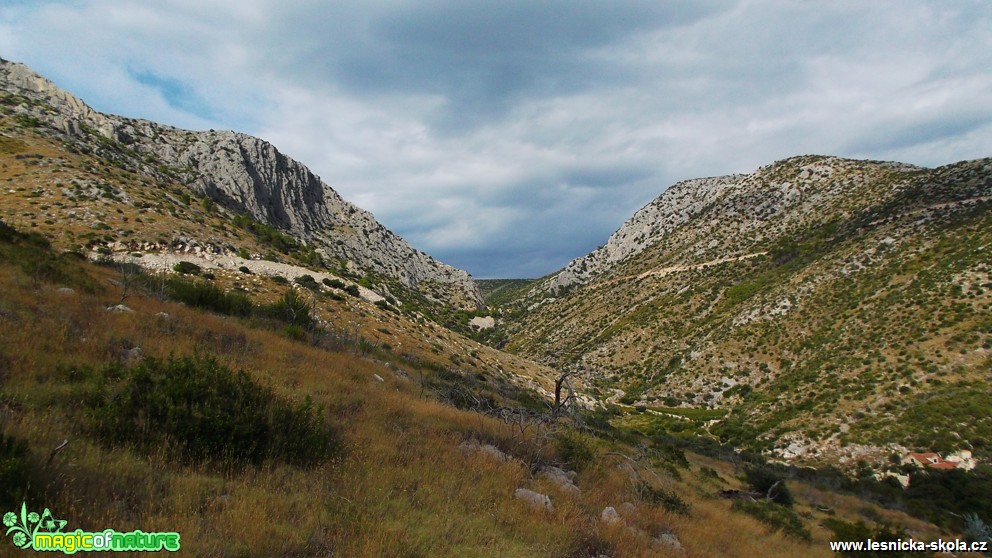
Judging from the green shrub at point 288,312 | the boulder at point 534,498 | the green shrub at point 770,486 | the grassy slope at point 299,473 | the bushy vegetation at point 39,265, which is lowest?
the green shrub at point 770,486

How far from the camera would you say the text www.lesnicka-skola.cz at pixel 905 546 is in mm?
12008

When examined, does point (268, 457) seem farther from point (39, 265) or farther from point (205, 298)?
point (205, 298)

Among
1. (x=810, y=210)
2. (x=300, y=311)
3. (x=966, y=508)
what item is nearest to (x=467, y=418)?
(x=300, y=311)

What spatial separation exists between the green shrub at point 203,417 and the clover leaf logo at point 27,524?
170 centimetres

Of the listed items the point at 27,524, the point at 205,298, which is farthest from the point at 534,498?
the point at 205,298

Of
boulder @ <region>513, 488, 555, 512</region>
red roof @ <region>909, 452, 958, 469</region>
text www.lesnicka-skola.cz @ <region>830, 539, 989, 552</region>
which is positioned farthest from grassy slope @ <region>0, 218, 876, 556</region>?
red roof @ <region>909, 452, 958, 469</region>

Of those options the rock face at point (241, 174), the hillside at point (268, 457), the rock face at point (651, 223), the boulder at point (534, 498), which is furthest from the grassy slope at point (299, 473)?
the rock face at point (651, 223)

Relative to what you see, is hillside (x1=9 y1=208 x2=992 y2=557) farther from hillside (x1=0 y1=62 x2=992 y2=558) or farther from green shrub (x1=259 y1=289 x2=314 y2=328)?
green shrub (x1=259 y1=289 x2=314 y2=328)

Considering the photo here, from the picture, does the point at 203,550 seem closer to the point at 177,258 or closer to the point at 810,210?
the point at 177,258

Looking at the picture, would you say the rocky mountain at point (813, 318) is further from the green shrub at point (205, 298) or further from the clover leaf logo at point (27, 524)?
the clover leaf logo at point (27, 524)

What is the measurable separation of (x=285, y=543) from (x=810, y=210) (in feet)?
272

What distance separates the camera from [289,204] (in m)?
91.5

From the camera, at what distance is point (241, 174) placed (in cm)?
7906

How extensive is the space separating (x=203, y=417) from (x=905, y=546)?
17640 millimetres
